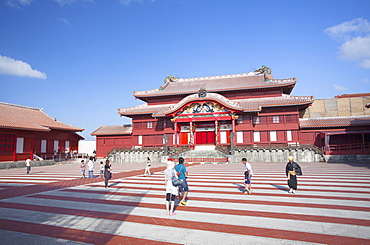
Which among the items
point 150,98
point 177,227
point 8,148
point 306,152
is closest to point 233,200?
point 177,227

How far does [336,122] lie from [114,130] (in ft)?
104

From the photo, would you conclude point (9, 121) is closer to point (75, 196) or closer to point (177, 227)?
point (75, 196)

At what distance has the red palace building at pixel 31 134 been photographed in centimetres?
2700

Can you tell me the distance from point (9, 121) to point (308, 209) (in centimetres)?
3106

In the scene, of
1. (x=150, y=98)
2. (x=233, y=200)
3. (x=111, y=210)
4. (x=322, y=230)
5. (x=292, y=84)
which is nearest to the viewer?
(x=322, y=230)

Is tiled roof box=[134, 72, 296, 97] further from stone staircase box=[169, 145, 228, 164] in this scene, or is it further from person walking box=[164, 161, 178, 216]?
person walking box=[164, 161, 178, 216]

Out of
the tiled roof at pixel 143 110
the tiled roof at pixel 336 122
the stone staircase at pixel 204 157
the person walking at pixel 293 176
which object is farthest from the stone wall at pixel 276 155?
the person walking at pixel 293 176

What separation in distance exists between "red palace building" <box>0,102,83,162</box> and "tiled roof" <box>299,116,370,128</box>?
3262cm

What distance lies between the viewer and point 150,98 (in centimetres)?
3991

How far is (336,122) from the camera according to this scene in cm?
2986

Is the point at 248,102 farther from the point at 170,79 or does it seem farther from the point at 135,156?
the point at 135,156

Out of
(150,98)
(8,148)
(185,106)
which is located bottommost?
(8,148)

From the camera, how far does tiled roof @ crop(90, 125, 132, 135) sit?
38406 mm

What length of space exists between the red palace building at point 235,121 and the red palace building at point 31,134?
457 cm
